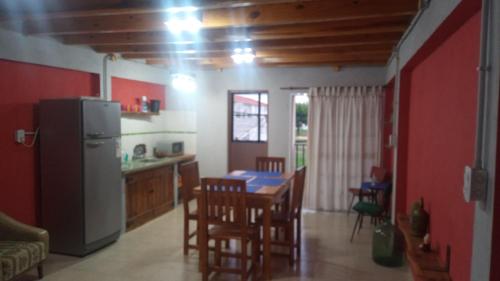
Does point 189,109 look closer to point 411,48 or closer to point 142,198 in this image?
point 142,198

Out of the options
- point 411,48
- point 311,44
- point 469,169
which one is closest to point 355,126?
point 311,44

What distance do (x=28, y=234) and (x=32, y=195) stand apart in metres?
0.84

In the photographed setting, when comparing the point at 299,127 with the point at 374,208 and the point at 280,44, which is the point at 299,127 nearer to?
the point at 374,208

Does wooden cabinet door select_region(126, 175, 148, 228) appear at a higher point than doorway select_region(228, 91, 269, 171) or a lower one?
lower

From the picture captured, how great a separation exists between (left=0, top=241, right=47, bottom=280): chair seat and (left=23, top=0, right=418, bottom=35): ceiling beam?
2048 mm

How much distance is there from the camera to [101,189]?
4.08 m

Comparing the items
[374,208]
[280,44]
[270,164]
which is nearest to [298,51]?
[280,44]

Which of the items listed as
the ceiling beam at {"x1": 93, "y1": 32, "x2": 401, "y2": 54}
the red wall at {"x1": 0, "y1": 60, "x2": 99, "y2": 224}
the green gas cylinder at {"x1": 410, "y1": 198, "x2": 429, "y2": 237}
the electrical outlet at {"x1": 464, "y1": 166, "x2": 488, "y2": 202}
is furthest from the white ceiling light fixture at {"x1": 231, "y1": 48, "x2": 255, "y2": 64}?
the electrical outlet at {"x1": 464, "y1": 166, "x2": 488, "y2": 202}

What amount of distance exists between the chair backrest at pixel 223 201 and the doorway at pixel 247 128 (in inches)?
125

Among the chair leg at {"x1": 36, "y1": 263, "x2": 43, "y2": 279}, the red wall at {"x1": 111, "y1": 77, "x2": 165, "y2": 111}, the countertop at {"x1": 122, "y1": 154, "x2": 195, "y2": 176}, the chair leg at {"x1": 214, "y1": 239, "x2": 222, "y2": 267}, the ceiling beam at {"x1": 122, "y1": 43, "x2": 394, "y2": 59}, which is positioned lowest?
the chair leg at {"x1": 36, "y1": 263, "x2": 43, "y2": 279}

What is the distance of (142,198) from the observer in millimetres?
5027

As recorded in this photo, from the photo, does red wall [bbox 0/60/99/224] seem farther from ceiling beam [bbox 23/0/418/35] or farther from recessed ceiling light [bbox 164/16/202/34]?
recessed ceiling light [bbox 164/16/202/34]

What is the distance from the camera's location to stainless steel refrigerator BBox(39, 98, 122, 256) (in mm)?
3809

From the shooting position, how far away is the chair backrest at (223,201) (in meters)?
3.17
